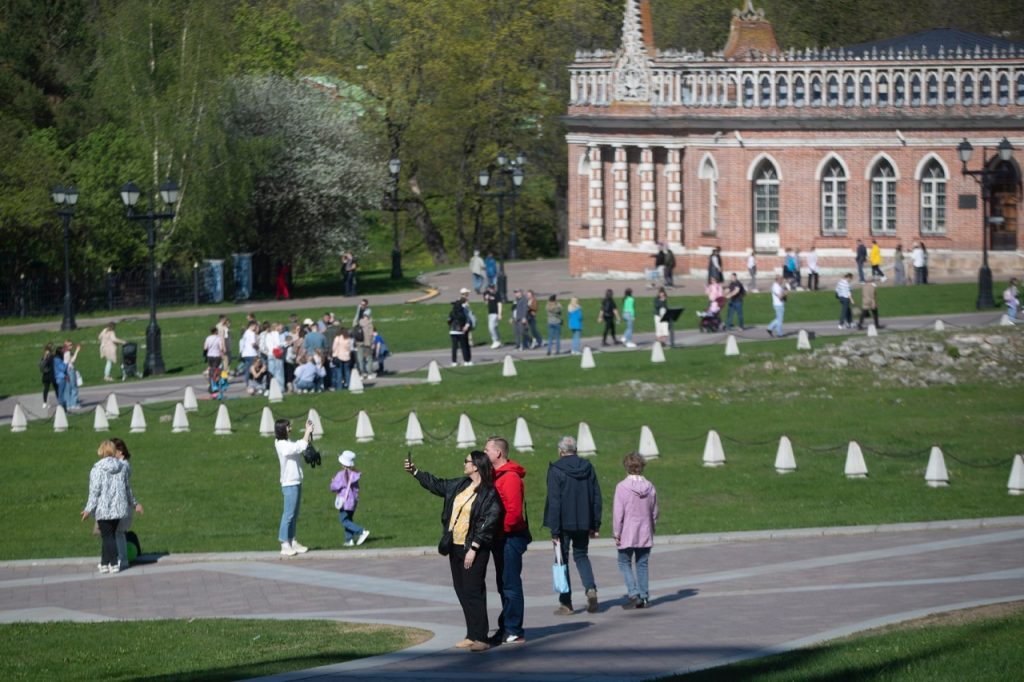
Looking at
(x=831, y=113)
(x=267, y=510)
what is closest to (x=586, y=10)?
(x=831, y=113)

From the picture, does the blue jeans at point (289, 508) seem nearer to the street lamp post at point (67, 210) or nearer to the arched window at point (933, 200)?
the street lamp post at point (67, 210)

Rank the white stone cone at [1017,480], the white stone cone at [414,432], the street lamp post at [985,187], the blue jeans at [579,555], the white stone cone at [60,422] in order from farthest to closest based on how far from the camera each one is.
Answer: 1. the street lamp post at [985,187]
2. the white stone cone at [60,422]
3. the white stone cone at [414,432]
4. the white stone cone at [1017,480]
5. the blue jeans at [579,555]

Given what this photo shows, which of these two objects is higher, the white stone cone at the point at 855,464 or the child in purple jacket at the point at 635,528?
the child in purple jacket at the point at 635,528

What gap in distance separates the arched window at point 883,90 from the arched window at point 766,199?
4.07 meters

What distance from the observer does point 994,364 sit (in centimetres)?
3912

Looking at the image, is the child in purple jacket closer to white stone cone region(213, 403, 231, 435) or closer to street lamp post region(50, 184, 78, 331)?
white stone cone region(213, 403, 231, 435)

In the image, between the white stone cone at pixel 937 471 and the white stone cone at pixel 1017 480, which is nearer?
the white stone cone at pixel 1017 480

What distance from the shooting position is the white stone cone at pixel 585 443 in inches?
1236

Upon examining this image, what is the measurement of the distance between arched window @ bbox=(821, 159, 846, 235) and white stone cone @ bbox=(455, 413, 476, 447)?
29.6 m

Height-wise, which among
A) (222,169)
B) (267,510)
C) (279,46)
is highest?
(279,46)

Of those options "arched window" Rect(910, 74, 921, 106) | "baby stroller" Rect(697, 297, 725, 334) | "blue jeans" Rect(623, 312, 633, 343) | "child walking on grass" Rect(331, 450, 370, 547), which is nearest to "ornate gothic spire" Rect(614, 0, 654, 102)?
"arched window" Rect(910, 74, 921, 106)

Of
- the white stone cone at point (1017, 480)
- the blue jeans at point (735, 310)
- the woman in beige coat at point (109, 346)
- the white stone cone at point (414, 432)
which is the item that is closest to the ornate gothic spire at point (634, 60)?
the blue jeans at point (735, 310)

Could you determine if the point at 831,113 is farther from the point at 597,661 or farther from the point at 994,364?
the point at 597,661

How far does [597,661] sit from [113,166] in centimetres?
4750
